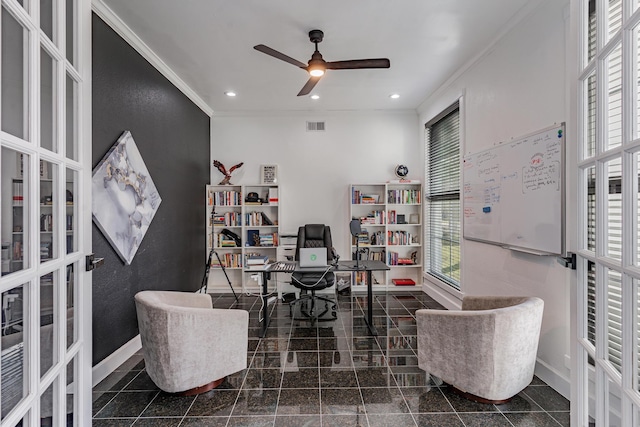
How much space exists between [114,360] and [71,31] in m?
2.46

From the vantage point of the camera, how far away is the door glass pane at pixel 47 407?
1058mm

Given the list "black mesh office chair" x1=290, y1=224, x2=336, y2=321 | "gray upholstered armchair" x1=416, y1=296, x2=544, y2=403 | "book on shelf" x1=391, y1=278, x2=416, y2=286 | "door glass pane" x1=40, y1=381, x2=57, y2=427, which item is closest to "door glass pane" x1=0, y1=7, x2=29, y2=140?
"door glass pane" x1=40, y1=381, x2=57, y2=427

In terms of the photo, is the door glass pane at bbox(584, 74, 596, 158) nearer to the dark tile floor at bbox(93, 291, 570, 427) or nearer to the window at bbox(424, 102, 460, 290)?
the dark tile floor at bbox(93, 291, 570, 427)

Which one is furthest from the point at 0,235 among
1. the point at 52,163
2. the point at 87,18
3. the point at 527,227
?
the point at 527,227

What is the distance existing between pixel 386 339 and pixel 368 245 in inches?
75.7

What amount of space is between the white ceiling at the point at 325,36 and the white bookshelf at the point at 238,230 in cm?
162

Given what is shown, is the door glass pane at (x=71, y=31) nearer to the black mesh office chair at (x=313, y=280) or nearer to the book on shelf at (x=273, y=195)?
the black mesh office chair at (x=313, y=280)

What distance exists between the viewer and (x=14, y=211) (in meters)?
0.96

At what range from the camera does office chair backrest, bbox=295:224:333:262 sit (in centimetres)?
428

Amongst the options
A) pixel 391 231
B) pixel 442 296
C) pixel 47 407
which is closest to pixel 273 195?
pixel 391 231

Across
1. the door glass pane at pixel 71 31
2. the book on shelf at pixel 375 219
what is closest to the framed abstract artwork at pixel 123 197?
the door glass pane at pixel 71 31

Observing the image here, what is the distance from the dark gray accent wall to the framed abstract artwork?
6 cm

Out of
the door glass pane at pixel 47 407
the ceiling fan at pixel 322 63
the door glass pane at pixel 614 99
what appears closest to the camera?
the door glass pane at pixel 614 99

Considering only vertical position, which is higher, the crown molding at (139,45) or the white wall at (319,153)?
the crown molding at (139,45)
